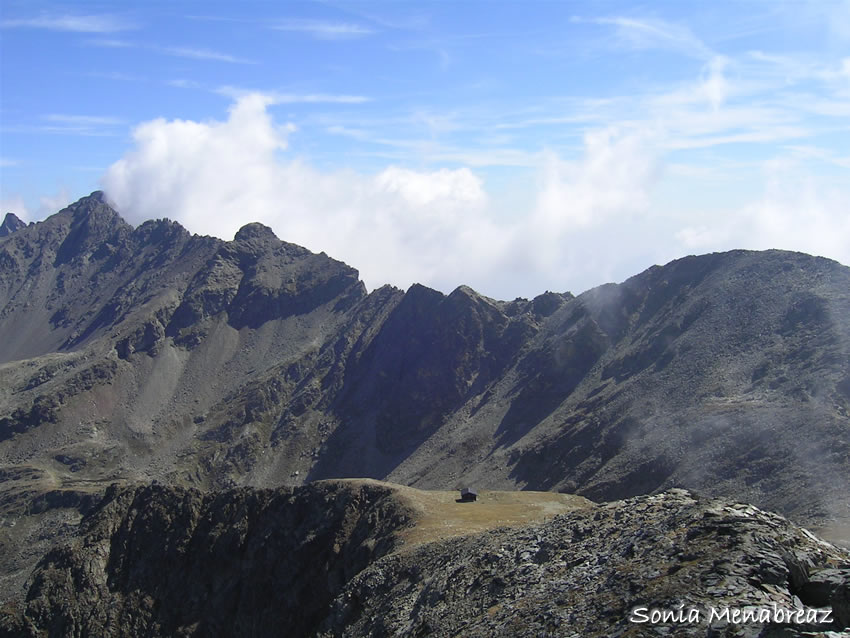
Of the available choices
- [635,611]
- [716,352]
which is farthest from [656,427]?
[635,611]

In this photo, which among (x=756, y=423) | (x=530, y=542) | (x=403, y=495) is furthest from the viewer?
(x=756, y=423)

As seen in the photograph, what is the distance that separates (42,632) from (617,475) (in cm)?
8897

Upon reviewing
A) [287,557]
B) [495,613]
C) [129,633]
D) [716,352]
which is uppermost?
[716,352]

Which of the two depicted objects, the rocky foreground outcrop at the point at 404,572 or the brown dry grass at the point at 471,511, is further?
the brown dry grass at the point at 471,511

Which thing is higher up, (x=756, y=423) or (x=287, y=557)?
(x=756, y=423)

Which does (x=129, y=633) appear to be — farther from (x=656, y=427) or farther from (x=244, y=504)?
(x=656, y=427)

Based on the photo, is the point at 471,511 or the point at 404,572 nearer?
the point at 404,572

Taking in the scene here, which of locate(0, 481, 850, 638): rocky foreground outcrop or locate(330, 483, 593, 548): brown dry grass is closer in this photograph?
locate(0, 481, 850, 638): rocky foreground outcrop

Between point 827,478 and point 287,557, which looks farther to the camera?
point 827,478

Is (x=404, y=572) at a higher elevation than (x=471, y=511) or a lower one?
lower

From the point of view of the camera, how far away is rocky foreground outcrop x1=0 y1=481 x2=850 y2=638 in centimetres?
3002

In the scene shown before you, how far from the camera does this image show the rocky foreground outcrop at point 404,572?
30016 mm

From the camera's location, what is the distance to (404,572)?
190 ft

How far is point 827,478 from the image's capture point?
10031cm
